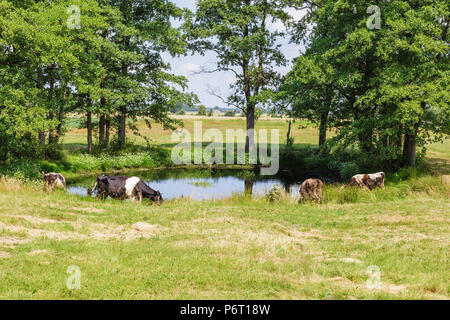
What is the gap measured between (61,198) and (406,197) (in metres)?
15.3

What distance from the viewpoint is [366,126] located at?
24391 millimetres

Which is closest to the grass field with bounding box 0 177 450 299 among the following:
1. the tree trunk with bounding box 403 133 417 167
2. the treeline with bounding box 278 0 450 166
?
the treeline with bounding box 278 0 450 166

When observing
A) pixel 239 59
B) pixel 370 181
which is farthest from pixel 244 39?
pixel 370 181

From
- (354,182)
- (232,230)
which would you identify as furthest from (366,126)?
(232,230)

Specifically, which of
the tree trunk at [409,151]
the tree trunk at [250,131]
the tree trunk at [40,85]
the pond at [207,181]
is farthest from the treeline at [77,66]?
the tree trunk at [409,151]

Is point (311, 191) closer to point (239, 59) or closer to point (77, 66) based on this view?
point (77, 66)

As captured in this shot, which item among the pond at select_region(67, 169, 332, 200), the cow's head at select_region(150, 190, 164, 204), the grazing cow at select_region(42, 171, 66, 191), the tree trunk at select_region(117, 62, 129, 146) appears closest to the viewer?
the cow's head at select_region(150, 190, 164, 204)

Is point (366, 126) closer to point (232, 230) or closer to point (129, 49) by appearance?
point (232, 230)

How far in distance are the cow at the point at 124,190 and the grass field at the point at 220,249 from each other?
1256 millimetres

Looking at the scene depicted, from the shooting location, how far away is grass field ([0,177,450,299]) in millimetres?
7586

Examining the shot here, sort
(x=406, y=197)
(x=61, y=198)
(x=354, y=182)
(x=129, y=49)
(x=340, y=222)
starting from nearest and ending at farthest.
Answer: (x=340, y=222)
(x=61, y=198)
(x=406, y=197)
(x=354, y=182)
(x=129, y=49)

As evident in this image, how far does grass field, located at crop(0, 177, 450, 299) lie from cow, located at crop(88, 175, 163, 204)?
126 cm

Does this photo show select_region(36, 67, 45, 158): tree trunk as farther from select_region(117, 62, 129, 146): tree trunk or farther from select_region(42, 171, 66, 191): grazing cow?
select_region(117, 62, 129, 146): tree trunk

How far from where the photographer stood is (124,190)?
1755 centimetres
